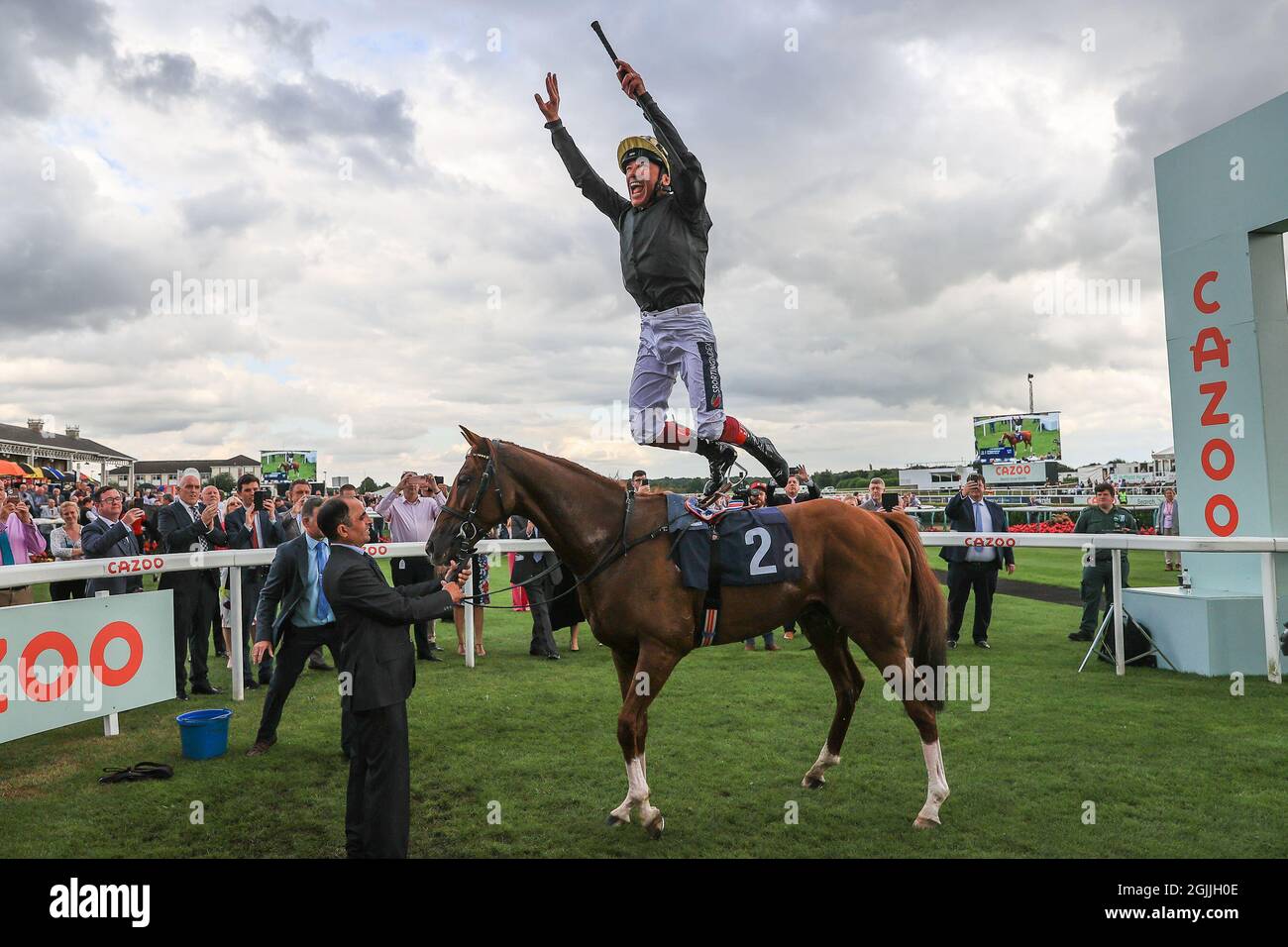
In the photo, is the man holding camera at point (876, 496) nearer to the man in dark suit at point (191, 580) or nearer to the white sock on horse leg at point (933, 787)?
the white sock on horse leg at point (933, 787)

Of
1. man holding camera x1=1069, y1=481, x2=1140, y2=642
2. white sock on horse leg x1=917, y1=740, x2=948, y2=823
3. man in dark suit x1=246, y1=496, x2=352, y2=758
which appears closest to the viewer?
white sock on horse leg x1=917, y1=740, x2=948, y2=823

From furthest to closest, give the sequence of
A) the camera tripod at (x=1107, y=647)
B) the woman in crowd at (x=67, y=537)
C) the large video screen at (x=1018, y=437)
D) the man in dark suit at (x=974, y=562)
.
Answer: the large video screen at (x=1018, y=437), the man in dark suit at (x=974, y=562), the woman in crowd at (x=67, y=537), the camera tripod at (x=1107, y=647)

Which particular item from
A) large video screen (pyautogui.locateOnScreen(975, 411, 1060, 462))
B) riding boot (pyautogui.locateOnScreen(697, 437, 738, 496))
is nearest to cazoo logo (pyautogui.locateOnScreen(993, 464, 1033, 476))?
large video screen (pyautogui.locateOnScreen(975, 411, 1060, 462))

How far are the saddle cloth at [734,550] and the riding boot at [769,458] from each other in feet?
1.27

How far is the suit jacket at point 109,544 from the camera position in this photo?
7.49m

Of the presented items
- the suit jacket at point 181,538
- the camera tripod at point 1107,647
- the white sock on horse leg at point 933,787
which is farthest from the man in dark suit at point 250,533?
the camera tripod at point 1107,647

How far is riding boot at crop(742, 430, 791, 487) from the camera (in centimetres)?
494

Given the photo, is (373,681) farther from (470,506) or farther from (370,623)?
(470,506)

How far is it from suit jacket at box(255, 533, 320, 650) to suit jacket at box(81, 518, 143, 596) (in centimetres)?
219

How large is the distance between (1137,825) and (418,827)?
385 centimetres

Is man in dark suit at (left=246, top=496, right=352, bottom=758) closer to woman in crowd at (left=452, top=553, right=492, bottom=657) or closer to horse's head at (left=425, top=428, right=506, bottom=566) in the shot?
horse's head at (left=425, top=428, right=506, bottom=566)

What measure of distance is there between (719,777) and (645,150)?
3882 millimetres
